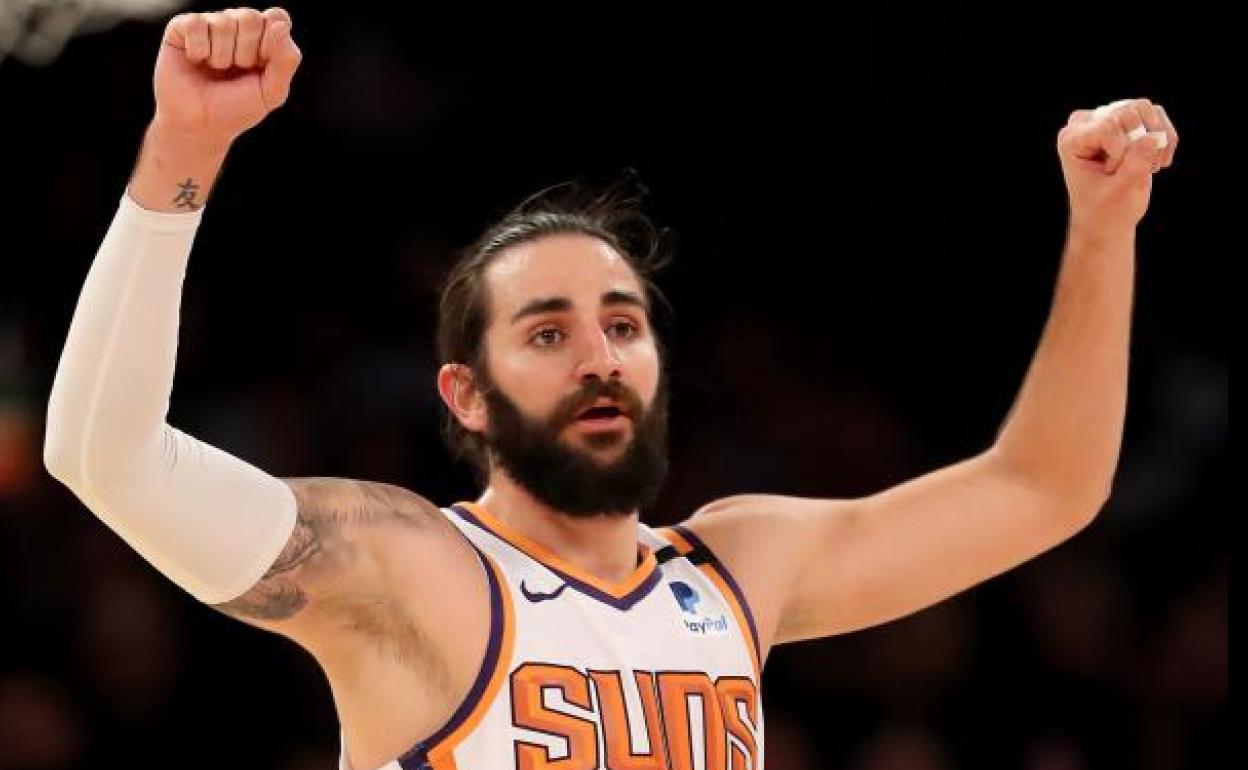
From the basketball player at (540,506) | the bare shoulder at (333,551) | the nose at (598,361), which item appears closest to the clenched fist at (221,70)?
the basketball player at (540,506)

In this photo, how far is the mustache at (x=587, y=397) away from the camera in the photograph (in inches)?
155

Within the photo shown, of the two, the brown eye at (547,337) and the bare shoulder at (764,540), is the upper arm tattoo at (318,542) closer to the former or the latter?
the brown eye at (547,337)

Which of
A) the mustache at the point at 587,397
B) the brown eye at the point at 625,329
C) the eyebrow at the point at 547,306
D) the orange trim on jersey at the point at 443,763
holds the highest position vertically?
the eyebrow at the point at 547,306

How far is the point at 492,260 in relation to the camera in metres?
4.22

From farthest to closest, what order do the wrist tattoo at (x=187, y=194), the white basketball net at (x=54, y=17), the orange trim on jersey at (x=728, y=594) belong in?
the white basketball net at (x=54, y=17) < the orange trim on jersey at (x=728, y=594) < the wrist tattoo at (x=187, y=194)

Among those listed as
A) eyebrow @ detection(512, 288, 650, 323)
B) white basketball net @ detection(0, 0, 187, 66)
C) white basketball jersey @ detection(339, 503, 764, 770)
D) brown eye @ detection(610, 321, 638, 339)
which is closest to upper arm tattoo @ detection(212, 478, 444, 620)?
white basketball jersey @ detection(339, 503, 764, 770)

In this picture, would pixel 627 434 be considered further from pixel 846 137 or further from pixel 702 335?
pixel 846 137

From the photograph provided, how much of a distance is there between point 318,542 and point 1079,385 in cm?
184

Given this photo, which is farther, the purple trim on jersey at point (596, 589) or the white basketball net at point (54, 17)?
the white basketball net at point (54, 17)

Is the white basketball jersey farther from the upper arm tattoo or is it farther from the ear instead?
the upper arm tattoo

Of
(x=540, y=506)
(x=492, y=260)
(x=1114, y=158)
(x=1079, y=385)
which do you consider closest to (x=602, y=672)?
(x=540, y=506)

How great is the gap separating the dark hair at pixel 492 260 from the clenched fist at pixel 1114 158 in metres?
0.93

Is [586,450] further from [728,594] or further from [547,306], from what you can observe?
[728,594]

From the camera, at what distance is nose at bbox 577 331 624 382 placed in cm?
391
